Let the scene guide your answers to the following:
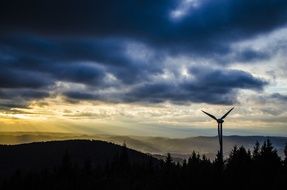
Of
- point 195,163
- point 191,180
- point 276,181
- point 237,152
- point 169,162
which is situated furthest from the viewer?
point 169,162

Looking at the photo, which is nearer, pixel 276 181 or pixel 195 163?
pixel 276 181

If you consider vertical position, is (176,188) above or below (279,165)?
below

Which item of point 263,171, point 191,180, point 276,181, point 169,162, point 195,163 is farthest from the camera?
point 169,162

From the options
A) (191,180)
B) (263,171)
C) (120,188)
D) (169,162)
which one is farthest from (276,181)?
(120,188)

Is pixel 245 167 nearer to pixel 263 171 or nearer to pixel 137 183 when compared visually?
pixel 263 171

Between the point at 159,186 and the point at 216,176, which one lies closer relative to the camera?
the point at 216,176

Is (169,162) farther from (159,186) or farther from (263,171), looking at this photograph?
(263,171)

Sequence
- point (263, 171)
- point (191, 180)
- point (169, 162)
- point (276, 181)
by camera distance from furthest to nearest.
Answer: point (169, 162)
point (191, 180)
point (263, 171)
point (276, 181)

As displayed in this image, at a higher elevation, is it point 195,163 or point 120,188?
point 195,163

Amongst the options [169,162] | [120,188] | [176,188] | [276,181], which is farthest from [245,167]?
[120,188]
